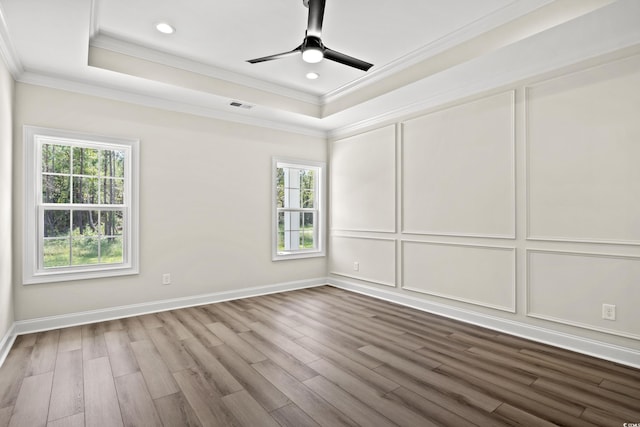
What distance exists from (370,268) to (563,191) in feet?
8.62

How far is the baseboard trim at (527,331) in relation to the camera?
2.68 m

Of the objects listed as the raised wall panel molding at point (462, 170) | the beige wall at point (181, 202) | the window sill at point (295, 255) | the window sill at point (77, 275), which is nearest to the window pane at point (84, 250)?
the window sill at point (77, 275)

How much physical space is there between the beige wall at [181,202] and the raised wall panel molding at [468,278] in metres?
2.15

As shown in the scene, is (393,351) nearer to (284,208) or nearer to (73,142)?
(284,208)

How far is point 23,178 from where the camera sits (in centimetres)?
333

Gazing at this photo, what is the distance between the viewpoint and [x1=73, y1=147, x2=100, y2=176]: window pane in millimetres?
3689

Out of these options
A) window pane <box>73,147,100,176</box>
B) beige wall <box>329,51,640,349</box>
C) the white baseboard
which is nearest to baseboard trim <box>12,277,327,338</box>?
the white baseboard

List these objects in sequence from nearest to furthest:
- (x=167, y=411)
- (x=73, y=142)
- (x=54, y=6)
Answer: (x=167, y=411)
(x=54, y=6)
(x=73, y=142)

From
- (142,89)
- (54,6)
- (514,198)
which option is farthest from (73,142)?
(514,198)

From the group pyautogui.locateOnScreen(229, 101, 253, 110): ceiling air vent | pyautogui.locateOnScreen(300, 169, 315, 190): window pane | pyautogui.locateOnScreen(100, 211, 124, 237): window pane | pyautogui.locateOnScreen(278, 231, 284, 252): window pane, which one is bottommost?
pyautogui.locateOnScreen(278, 231, 284, 252): window pane

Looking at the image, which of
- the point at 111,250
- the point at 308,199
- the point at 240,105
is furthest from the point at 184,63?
the point at 308,199

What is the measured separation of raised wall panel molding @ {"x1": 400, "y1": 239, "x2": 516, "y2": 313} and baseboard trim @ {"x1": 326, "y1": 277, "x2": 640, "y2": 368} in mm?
130

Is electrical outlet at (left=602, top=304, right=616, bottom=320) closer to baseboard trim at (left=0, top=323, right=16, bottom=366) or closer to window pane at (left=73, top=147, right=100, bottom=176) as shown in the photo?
baseboard trim at (left=0, top=323, right=16, bottom=366)

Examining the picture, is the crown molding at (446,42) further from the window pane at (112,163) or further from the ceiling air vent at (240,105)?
the window pane at (112,163)
